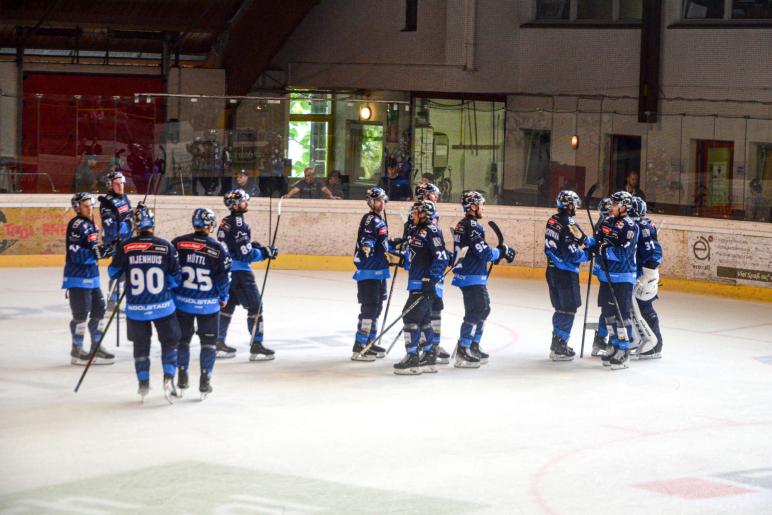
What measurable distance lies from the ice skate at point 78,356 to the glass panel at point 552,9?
611 inches

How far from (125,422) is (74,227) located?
290 centimetres

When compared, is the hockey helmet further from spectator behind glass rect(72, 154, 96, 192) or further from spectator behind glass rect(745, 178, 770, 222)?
spectator behind glass rect(745, 178, 770, 222)

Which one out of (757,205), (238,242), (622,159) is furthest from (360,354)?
(622,159)

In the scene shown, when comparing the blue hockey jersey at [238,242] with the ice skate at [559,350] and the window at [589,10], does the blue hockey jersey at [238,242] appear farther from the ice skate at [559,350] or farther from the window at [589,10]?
the window at [589,10]

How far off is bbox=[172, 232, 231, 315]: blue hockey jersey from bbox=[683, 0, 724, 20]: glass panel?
15.6 metres

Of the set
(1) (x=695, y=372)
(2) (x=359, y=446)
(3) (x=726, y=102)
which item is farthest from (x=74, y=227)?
(3) (x=726, y=102)

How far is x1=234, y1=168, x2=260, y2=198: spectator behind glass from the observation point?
1984 cm

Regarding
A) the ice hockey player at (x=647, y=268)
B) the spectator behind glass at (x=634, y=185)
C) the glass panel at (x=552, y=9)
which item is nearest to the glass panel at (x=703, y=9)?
the glass panel at (x=552, y=9)

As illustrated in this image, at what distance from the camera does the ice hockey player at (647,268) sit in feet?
43.1

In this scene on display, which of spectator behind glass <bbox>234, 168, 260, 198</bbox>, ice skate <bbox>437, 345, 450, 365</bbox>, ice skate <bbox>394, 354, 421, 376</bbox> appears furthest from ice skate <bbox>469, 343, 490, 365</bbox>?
spectator behind glass <bbox>234, 168, 260, 198</bbox>

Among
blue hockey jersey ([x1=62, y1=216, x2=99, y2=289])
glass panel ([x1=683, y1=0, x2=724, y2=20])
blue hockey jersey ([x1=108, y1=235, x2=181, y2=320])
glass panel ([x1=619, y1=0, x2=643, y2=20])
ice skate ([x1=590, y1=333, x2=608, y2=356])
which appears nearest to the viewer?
blue hockey jersey ([x1=108, y1=235, x2=181, y2=320])

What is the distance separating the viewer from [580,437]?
9609 mm

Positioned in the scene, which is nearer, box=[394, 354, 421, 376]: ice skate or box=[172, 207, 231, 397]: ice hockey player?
box=[172, 207, 231, 397]: ice hockey player

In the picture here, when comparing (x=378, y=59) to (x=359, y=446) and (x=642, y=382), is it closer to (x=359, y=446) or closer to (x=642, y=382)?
(x=642, y=382)
